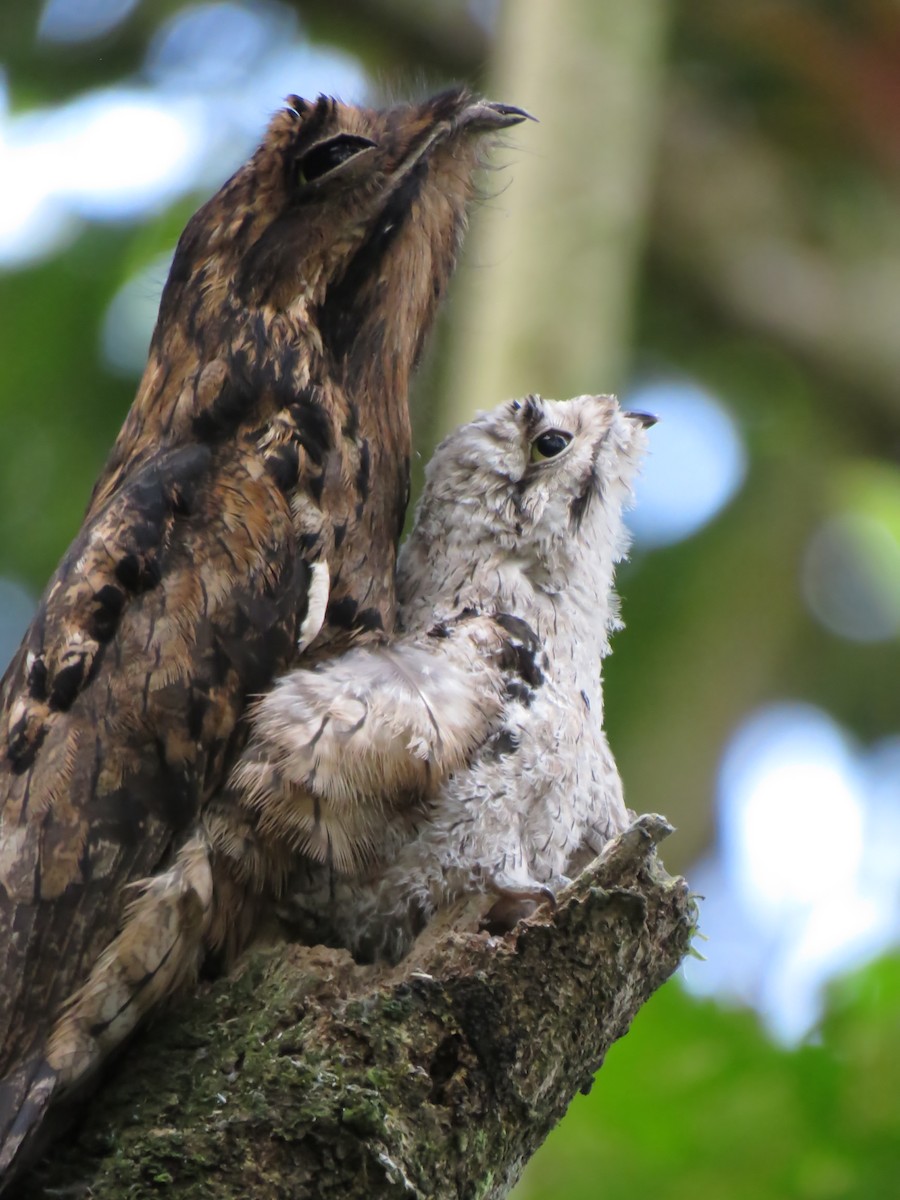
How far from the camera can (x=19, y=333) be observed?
23.1 ft

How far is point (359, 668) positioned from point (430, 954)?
0.49m

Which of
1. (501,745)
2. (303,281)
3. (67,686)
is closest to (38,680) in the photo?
(67,686)

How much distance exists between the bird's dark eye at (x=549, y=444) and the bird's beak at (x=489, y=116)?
1.86ft

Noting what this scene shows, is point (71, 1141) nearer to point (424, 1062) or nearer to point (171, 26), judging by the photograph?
point (424, 1062)

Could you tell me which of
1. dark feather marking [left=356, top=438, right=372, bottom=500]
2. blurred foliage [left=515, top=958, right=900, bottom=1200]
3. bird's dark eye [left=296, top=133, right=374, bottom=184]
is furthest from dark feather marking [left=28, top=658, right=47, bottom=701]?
blurred foliage [left=515, top=958, right=900, bottom=1200]

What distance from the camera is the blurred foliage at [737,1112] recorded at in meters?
4.03

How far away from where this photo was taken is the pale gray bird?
7.83 ft

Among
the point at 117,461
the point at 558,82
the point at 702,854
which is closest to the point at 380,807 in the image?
the point at 117,461

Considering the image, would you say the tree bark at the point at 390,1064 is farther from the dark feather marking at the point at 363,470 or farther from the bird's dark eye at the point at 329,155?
the bird's dark eye at the point at 329,155

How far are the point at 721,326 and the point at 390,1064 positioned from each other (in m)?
5.25

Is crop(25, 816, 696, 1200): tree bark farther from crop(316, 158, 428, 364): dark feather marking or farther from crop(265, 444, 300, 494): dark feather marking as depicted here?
crop(316, 158, 428, 364): dark feather marking

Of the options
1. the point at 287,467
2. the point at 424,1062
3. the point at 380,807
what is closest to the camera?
the point at 424,1062

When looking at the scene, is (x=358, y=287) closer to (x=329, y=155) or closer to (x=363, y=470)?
(x=329, y=155)

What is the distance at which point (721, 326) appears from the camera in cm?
695
